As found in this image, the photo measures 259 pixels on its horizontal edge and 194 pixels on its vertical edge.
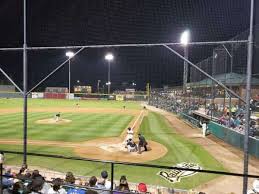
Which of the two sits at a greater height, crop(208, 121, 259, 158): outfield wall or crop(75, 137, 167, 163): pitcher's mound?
crop(208, 121, 259, 158): outfield wall

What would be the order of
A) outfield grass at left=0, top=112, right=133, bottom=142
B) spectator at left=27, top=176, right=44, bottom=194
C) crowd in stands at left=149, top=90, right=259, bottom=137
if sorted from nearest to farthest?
spectator at left=27, top=176, right=44, bottom=194, crowd in stands at left=149, top=90, right=259, bottom=137, outfield grass at left=0, top=112, right=133, bottom=142

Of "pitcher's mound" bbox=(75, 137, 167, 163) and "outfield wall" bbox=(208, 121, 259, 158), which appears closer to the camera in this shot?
"pitcher's mound" bbox=(75, 137, 167, 163)

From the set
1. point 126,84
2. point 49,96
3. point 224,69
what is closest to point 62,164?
point 224,69

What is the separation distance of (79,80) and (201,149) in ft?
380

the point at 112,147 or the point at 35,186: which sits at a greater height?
the point at 35,186

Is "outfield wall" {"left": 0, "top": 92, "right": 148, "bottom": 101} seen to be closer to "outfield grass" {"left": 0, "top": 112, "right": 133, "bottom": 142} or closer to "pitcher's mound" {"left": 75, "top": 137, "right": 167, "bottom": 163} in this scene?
"outfield grass" {"left": 0, "top": 112, "right": 133, "bottom": 142}

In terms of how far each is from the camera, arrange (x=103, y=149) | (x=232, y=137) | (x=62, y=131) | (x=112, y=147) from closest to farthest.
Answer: (x=103, y=149) < (x=112, y=147) < (x=232, y=137) < (x=62, y=131)

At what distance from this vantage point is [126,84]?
121 m

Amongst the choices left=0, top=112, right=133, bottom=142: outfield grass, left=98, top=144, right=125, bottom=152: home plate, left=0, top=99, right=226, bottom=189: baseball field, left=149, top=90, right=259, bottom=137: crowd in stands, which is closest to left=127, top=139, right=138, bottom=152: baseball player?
left=0, top=99, right=226, bottom=189: baseball field

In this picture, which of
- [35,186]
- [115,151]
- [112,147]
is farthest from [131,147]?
[35,186]

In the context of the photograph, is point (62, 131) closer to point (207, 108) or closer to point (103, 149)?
point (103, 149)

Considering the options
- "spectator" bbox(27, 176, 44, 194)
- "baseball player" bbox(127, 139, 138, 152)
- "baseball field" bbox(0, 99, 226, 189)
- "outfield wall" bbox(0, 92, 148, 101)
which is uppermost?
"spectator" bbox(27, 176, 44, 194)

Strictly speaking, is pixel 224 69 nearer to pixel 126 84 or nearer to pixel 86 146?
pixel 86 146

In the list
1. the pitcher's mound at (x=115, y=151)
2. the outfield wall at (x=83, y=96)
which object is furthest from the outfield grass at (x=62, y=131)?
the outfield wall at (x=83, y=96)
